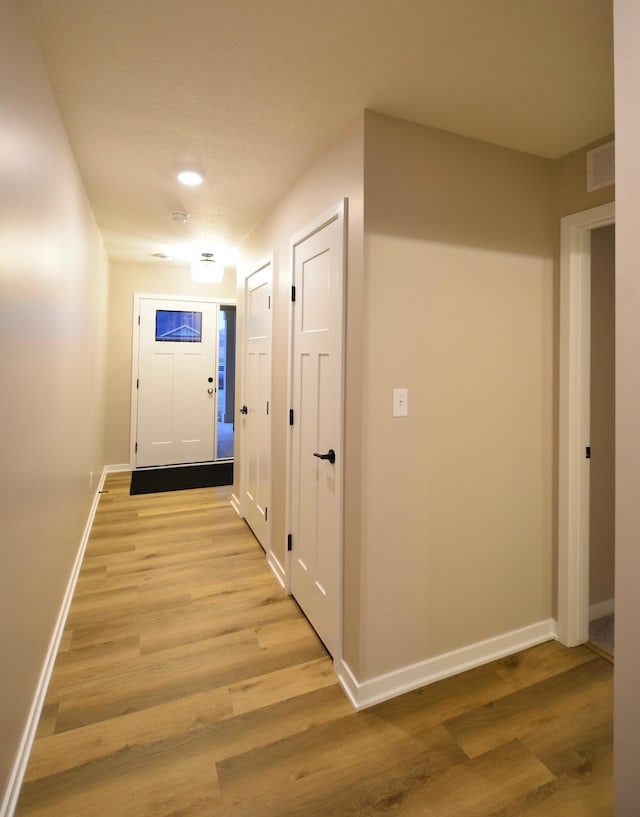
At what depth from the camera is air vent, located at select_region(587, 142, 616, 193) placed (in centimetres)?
189

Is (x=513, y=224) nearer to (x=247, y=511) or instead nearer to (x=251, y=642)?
(x=251, y=642)

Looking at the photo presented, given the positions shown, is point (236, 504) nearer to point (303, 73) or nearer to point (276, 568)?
point (276, 568)

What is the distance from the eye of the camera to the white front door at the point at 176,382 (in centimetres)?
522

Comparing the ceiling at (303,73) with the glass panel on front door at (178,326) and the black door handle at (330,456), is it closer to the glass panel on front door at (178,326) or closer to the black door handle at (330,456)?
the black door handle at (330,456)

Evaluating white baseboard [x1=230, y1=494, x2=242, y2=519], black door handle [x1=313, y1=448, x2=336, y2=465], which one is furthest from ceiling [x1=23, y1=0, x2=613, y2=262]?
white baseboard [x1=230, y1=494, x2=242, y2=519]

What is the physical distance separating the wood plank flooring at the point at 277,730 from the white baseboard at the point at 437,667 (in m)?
0.04

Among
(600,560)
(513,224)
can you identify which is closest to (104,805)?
(600,560)

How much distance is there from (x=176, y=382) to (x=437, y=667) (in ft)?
14.7

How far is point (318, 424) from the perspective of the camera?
214 cm

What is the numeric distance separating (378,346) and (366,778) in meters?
1.55

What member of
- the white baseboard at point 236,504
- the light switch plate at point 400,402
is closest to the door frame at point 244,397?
the white baseboard at point 236,504

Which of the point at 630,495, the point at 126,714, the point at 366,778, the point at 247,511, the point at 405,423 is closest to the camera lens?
the point at 630,495

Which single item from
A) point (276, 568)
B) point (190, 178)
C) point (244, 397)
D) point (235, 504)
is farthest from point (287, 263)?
point (235, 504)

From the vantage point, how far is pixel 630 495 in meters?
0.86
